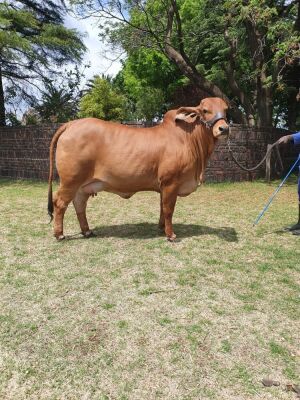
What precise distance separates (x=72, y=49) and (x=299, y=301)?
15.8 m

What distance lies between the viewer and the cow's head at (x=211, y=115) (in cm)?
522

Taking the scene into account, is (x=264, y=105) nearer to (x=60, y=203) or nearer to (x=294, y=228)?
(x=294, y=228)

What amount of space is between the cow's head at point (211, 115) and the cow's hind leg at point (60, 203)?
1835 millimetres

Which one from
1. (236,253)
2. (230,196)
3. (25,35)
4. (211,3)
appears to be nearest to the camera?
(236,253)

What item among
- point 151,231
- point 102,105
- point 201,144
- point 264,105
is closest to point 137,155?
point 201,144

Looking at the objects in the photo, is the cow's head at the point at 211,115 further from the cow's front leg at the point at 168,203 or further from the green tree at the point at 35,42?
the green tree at the point at 35,42

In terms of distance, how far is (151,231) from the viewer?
6375 millimetres

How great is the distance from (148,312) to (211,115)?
9.33 feet

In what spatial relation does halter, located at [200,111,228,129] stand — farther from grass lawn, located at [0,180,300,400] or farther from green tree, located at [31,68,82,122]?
green tree, located at [31,68,82,122]

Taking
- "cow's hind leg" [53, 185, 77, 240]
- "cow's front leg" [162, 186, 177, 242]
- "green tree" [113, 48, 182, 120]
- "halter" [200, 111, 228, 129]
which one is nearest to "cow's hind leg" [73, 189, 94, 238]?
"cow's hind leg" [53, 185, 77, 240]

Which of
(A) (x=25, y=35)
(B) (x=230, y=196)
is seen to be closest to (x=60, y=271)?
(B) (x=230, y=196)

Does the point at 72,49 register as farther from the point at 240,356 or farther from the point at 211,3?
the point at 240,356

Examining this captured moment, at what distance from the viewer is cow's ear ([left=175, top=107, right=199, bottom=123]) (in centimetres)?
555

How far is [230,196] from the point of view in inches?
402
